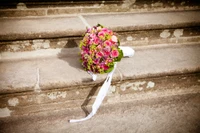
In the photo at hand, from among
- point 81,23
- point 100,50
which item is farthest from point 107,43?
point 81,23

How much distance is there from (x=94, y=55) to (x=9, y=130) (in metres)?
0.99

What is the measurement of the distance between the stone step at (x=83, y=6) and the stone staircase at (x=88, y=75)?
1cm

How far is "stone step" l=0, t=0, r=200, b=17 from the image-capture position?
2.11 metres

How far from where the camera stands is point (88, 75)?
1.65 metres

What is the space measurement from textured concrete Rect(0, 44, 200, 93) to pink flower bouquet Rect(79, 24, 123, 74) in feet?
0.53

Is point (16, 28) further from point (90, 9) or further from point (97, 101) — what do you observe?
point (97, 101)

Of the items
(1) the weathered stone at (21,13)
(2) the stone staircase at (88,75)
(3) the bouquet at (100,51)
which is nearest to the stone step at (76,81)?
(2) the stone staircase at (88,75)

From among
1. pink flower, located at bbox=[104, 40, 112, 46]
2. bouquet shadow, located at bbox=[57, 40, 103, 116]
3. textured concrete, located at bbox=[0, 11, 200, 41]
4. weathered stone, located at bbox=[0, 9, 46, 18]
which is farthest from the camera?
weathered stone, located at bbox=[0, 9, 46, 18]

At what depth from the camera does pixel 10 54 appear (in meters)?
1.87

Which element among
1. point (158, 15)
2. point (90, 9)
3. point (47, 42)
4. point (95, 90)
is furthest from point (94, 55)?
point (158, 15)

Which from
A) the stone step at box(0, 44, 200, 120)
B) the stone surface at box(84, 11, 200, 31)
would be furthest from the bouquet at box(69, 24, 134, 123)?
the stone surface at box(84, 11, 200, 31)

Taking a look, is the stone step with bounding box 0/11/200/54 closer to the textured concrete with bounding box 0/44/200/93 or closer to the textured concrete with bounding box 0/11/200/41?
the textured concrete with bounding box 0/11/200/41

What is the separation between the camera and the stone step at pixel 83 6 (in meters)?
2.11

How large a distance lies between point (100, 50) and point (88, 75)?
30 centimetres
